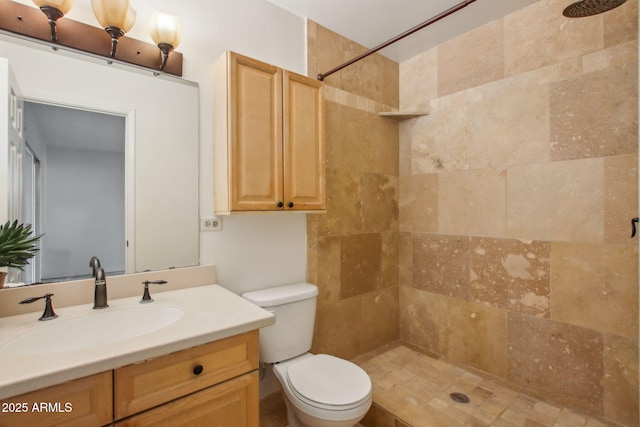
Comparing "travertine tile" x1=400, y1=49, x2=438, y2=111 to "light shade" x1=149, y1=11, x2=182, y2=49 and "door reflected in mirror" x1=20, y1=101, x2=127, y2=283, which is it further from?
"door reflected in mirror" x1=20, y1=101, x2=127, y2=283

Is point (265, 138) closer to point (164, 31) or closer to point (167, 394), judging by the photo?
point (164, 31)

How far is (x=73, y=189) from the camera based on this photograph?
1.39 m

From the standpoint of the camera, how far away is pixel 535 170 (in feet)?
6.41

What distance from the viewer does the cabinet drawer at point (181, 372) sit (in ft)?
3.15

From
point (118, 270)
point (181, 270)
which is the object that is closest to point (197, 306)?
point (181, 270)

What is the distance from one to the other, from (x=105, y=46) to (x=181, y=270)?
1.09 m

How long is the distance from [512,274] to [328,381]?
4.51 ft

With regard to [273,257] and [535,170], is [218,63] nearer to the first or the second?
[273,257]

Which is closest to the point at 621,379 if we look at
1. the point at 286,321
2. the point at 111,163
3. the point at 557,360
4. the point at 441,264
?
the point at 557,360

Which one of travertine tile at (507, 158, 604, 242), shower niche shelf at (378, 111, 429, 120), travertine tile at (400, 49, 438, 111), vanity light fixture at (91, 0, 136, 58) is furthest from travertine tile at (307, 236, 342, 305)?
vanity light fixture at (91, 0, 136, 58)

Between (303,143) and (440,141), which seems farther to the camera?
(440,141)

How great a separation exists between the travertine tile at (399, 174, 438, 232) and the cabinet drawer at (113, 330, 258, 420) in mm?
1733

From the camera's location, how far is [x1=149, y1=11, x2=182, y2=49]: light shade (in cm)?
147

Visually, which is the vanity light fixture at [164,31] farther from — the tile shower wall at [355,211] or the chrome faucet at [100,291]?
the chrome faucet at [100,291]
